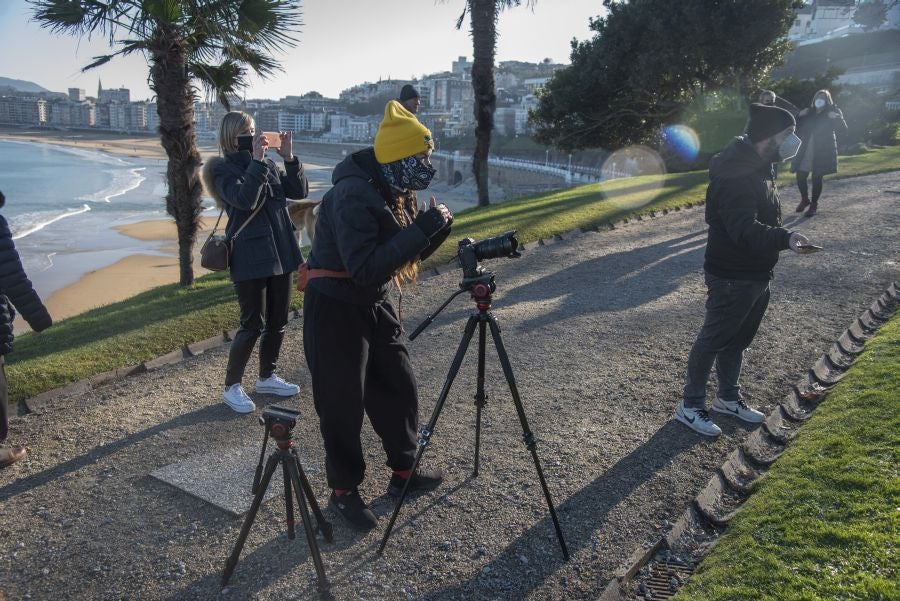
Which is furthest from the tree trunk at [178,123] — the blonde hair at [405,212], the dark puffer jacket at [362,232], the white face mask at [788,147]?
the white face mask at [788,147]

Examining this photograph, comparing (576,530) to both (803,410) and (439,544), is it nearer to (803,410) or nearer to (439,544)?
(439,544)

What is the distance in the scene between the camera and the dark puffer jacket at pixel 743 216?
149 inches

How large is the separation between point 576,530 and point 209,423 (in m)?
2.67

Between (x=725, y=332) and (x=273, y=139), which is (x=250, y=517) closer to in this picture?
(x=273, y=139)

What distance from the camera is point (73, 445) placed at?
4.12 metres

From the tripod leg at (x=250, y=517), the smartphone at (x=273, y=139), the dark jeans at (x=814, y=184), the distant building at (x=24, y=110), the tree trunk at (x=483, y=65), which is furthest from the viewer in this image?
the distant building at (x=24, y=110)

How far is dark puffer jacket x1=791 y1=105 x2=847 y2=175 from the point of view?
32.4ft

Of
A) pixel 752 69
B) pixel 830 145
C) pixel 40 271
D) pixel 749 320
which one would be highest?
pixel 752 69

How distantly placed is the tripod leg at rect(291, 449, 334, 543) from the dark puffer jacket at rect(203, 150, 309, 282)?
5.96ft

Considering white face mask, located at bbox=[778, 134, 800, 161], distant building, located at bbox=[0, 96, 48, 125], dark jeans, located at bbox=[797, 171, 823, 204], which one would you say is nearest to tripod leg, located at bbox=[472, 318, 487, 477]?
white face mask, located at bbox=[778, 134, 800, 161]

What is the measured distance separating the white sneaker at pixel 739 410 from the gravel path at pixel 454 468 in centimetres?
8

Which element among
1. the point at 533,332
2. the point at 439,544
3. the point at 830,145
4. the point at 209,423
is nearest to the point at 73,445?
the point at 209,423

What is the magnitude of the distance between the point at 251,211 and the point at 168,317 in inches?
130

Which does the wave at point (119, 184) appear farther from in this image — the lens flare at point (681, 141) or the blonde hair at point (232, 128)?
the blonde hair at point (232, 128)
